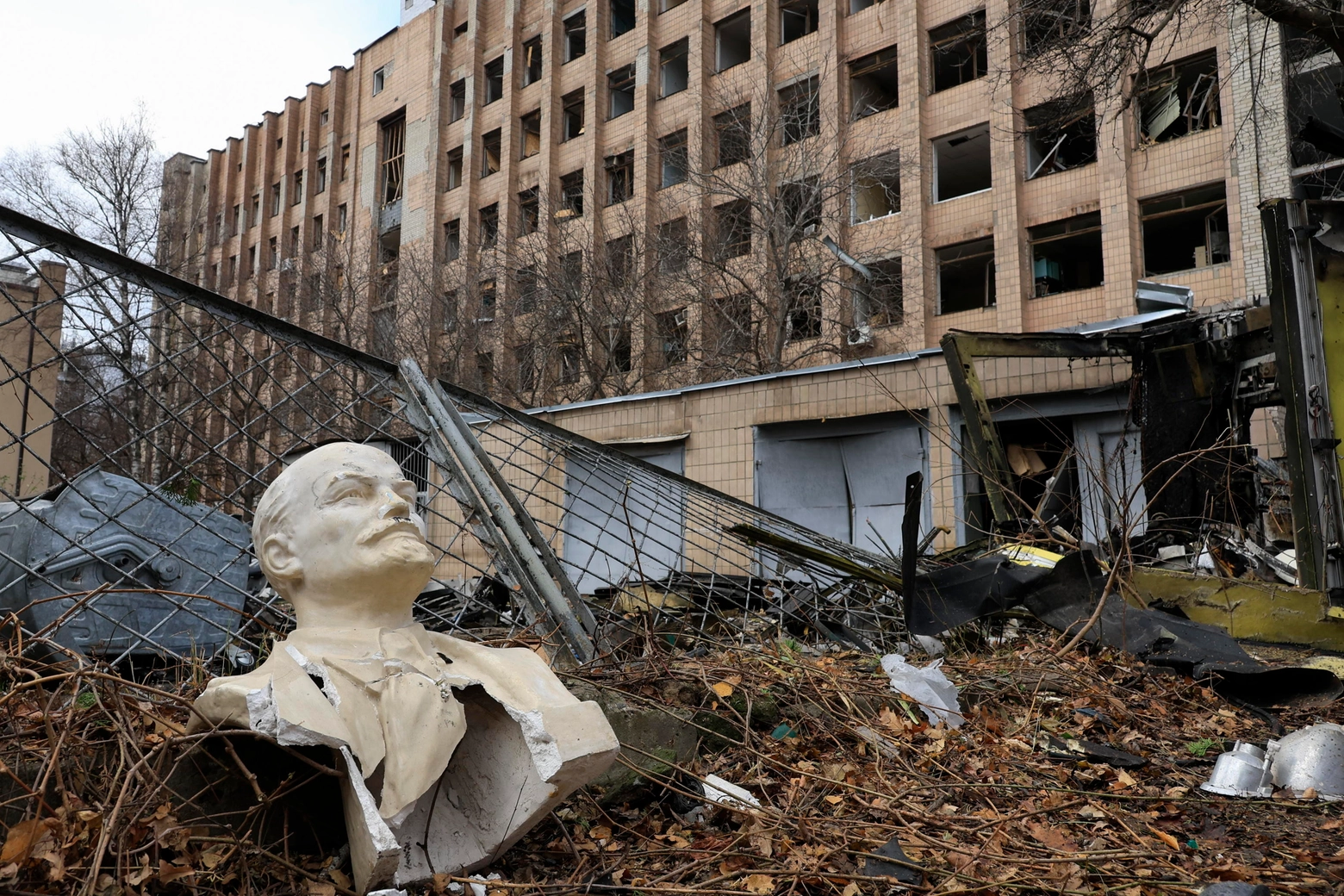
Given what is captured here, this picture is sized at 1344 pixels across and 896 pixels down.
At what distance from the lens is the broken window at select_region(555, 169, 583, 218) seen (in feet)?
82.7

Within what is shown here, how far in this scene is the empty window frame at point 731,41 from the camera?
23312 millimetres

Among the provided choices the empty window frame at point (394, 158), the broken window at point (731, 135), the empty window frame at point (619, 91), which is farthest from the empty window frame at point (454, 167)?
the broken window at point (731, 135)

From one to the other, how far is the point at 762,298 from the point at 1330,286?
40.8ft

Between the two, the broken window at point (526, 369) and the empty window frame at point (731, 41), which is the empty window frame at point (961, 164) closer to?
the empty window frame at point (731, 41)

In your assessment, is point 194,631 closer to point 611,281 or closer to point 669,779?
point 669,779

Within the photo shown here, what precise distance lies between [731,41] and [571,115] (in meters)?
5.23

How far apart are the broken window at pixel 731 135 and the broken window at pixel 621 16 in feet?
18.3

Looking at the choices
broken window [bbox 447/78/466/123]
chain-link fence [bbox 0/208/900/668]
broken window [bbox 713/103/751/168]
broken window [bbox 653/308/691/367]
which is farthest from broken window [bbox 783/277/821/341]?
broken window [bbox 447/78/466/123]

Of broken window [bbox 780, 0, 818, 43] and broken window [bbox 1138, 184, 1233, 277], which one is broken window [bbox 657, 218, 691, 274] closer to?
broken window [bbox 780, 0, 818, 43]

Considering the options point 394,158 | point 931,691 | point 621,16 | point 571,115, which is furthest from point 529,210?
point 931,691

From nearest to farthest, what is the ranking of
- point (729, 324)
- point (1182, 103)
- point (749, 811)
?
point (749, 811) → point (1182, 103) → point (729, 324)

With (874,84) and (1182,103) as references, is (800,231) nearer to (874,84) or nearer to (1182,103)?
(874,84)

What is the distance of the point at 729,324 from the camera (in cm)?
1822

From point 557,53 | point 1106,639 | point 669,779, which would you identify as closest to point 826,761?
point 669,779
